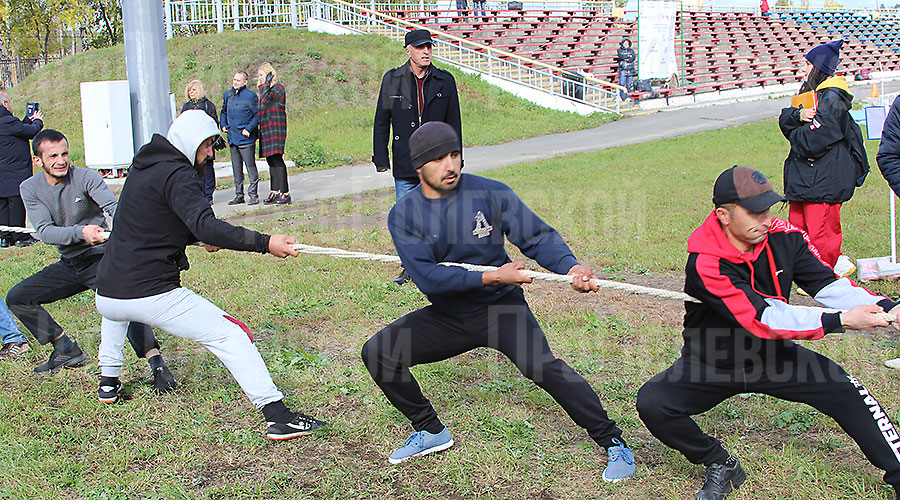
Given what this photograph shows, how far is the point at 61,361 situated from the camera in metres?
5.57

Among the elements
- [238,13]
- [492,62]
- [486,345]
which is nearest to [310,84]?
[492,62]

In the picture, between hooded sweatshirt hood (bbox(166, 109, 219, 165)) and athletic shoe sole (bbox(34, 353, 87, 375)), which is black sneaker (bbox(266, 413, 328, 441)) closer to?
hooded sweatshirt hood (bbox(166, 109, 219, 165))

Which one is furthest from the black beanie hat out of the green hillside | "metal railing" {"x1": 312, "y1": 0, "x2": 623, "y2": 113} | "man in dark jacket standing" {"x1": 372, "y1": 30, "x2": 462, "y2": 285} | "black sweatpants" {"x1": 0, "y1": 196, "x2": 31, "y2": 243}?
"metal railing" {"x1": 312, "y1": 0, "x2": 623, "y2": 113}

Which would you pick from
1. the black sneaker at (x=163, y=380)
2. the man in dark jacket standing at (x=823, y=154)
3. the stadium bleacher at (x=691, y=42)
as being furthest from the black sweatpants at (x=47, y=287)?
the stadium bleacher at (x=691, y=42)

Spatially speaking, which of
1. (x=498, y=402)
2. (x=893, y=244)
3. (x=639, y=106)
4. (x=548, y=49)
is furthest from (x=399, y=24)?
(x=498, y=402)

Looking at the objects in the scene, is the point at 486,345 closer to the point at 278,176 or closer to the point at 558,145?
the point at 278,176

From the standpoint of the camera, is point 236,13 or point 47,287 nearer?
point 47,287

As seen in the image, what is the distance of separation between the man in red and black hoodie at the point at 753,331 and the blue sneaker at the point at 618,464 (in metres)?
0.30

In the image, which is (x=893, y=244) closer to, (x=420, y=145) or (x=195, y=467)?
(x=420, y=145)

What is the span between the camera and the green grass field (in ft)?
12.8

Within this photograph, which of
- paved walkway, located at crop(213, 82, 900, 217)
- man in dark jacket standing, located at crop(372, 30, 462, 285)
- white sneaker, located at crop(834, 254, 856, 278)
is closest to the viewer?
white sneaker, located at crop(834, 254, 856, 278)

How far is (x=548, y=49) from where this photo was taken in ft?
95.1

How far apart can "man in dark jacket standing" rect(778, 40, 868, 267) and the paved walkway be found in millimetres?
3043

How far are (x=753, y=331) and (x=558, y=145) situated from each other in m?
14.6
